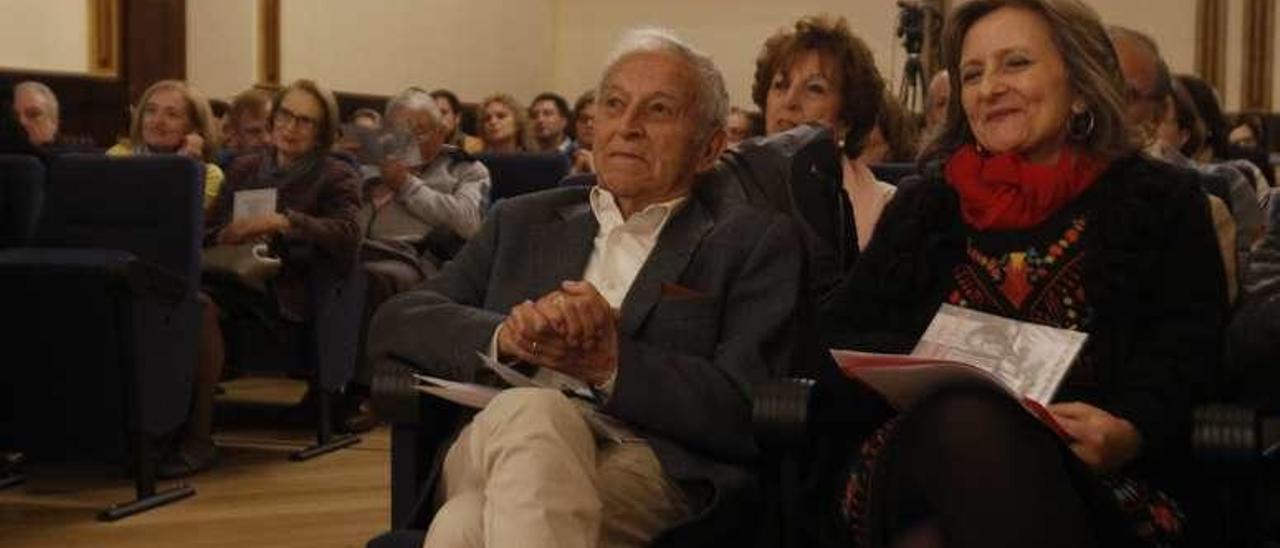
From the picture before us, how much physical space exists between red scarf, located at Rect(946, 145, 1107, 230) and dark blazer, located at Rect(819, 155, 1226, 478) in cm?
3

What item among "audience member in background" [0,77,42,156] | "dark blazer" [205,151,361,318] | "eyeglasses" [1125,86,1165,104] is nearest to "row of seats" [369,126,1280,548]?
"eyeglasses" [1125,86,1165,104]

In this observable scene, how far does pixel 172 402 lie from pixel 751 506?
8.76 feet

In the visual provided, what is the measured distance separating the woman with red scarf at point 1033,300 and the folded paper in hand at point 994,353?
0.15 feet

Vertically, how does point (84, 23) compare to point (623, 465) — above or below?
above

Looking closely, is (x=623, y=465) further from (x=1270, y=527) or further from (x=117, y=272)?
(x=117, y=272)

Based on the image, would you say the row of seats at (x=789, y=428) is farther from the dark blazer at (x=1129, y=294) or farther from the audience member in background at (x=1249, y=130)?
the audience member in background at (x=1249, y=130)

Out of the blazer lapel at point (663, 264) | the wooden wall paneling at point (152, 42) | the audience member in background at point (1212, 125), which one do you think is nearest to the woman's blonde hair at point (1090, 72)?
the blazer lapel at point (663, 264)

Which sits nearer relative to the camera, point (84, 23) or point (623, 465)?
point (623, 465)

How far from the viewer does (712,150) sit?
9.06ft

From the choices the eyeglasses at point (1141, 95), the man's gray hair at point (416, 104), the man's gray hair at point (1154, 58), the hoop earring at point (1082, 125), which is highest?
the man's gray hair at point (1154, 58)

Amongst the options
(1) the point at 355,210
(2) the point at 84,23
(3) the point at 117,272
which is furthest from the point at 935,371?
(2) the point at 84,23

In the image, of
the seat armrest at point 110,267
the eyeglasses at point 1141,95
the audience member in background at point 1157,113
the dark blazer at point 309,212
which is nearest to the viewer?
the audience member in background at point 1157,113

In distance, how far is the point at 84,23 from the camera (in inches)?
366

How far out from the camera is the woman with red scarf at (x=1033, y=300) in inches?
80.0
